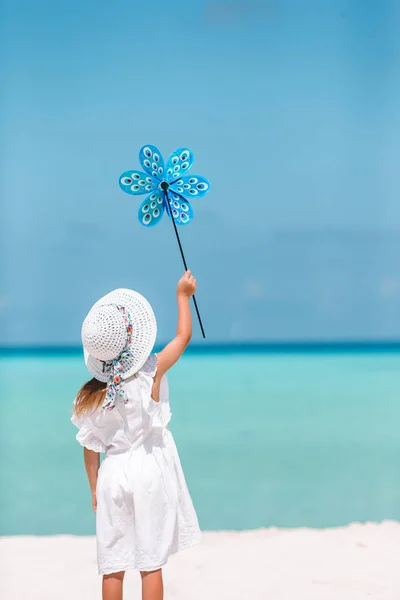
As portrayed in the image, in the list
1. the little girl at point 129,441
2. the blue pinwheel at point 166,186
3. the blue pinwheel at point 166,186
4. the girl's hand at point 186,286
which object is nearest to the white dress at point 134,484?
the little girl at point 129,441

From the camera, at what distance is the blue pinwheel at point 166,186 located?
113 inches

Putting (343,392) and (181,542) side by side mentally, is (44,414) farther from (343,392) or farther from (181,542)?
(181,542)

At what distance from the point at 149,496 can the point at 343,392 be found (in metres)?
9.52

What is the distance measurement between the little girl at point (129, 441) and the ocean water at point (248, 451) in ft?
6.68

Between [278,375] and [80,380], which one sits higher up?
[80,380]

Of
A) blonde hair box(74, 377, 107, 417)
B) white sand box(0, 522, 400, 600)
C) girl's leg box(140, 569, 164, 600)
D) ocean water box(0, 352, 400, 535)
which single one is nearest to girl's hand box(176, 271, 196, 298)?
blonde hair box(74, 377, 107, 417)

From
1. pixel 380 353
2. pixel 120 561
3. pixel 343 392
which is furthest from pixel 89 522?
pixel 380 353

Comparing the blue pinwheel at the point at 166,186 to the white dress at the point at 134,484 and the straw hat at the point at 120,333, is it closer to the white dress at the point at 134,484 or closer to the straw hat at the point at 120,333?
the straw hat at the point at 120,333

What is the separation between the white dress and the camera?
256 cm

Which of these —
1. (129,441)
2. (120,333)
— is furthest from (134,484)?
(120,333)

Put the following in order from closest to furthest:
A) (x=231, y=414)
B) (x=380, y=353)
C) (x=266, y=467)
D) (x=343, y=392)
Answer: (x=266, y=467) < (x=231, y=414) < (x=343, y=392) < (x=380, y=353)

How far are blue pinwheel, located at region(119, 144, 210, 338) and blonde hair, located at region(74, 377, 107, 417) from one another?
437 millimetres

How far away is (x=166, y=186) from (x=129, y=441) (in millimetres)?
852

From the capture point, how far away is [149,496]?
2.55 m
